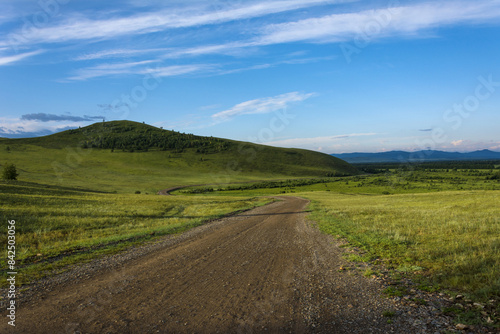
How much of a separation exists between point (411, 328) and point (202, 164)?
162m

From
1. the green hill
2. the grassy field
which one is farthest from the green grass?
the green hill

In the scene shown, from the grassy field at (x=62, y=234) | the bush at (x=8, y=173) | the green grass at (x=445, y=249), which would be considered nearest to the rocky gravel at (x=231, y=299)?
the green grass at (x=445, y=249)

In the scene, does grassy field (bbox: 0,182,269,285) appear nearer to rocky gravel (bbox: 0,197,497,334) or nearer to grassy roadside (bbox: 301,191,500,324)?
rocky gravel (bbox: 0,197,497,334)

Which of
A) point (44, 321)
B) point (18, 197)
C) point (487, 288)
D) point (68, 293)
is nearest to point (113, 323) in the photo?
point (44, 321)

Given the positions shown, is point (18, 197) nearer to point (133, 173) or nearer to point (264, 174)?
point (133, 173)

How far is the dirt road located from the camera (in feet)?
18.6

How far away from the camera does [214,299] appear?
7000 millimetres

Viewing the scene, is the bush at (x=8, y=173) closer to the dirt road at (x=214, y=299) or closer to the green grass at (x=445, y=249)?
the dirt road at (x=214, y=299)

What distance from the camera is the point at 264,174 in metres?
158

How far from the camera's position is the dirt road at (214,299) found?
5672mm

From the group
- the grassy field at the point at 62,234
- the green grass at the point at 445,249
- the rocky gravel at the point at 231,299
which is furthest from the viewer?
the grassy field at the point at 62,234

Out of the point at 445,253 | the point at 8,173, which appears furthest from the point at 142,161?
the point at 445,253

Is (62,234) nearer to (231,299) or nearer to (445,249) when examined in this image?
(231,299)

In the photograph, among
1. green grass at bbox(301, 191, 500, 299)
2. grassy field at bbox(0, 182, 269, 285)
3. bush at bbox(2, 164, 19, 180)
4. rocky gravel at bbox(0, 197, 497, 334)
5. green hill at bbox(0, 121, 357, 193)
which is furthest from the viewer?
green hill at bbox(0, 121, 357, 193)
